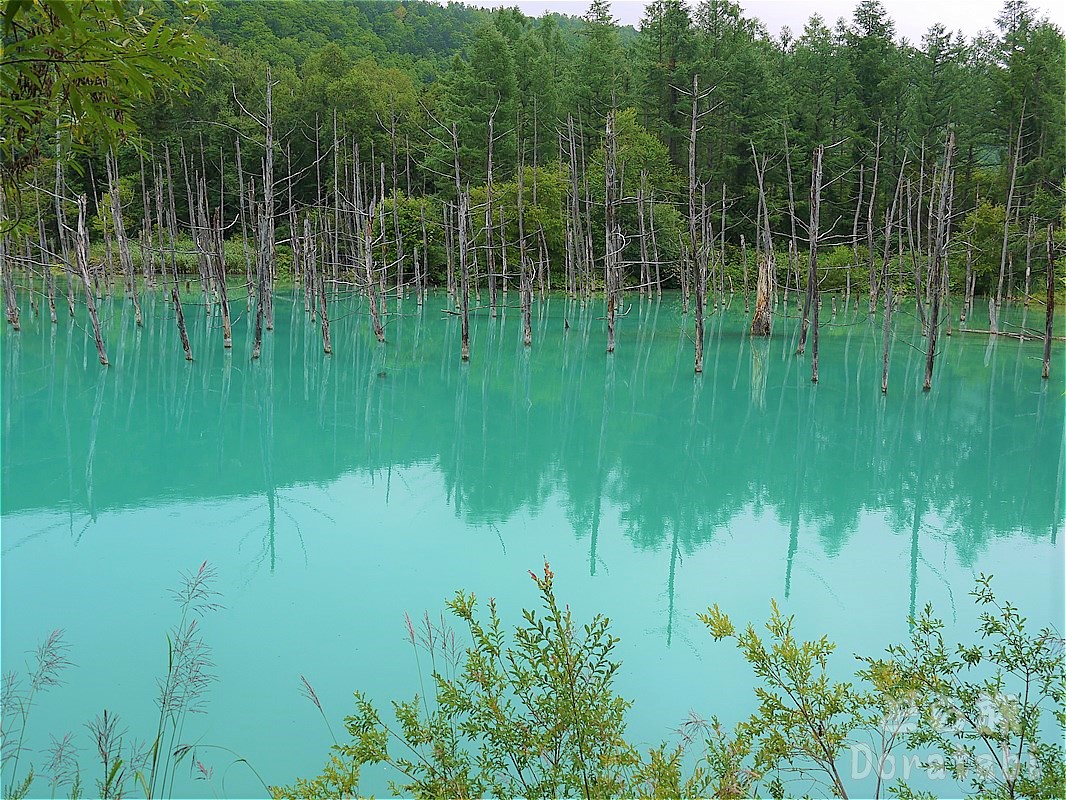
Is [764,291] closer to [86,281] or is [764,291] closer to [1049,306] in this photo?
[1049,306]

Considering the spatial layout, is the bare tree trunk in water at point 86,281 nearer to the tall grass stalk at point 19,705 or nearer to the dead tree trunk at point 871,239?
the tall grass stalk at point 19,705

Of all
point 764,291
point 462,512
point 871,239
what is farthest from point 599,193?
point 462,512

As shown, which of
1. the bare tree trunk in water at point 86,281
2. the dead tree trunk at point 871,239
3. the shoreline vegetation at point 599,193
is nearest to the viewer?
the bare tree trunk in water at point 86,281

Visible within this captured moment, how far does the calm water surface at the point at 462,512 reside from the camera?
13.6 feet

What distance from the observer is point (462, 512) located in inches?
265

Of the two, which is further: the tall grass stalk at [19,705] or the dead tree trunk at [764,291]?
the dead tree trunk at [764,291]

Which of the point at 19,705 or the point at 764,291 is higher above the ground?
the point at 764,291

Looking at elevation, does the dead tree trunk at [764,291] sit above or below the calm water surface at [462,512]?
above

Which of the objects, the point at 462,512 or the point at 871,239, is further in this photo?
the point at 871,239

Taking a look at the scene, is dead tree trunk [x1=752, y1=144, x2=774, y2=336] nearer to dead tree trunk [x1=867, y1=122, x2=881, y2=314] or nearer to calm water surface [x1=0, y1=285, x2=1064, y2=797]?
dead tree trunk [x1=867, y1=122, x2=881, y2=314]

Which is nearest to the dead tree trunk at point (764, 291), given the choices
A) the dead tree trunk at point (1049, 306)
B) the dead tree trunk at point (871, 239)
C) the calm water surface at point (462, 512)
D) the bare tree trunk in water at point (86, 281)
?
the dead tree trunk at point (871, 239)

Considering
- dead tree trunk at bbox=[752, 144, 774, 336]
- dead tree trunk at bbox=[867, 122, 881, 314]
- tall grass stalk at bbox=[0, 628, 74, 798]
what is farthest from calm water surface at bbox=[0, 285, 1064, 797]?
dead tree trunk at bbox=[867, 122, 881, 314]

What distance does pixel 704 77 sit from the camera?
32969 millimetres

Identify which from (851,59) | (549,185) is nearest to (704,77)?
(851,59)
